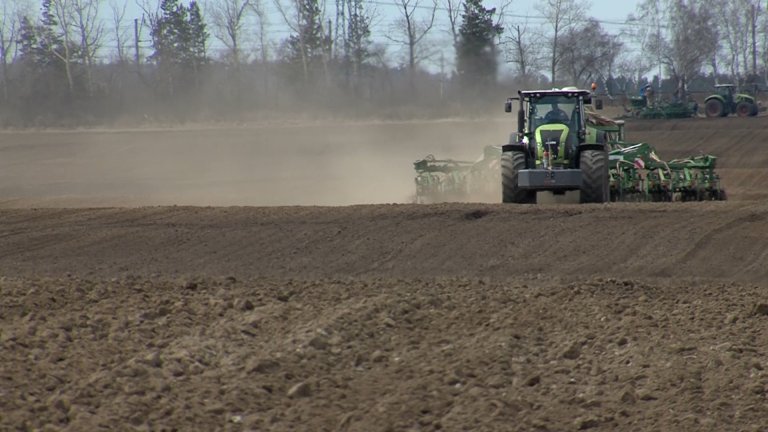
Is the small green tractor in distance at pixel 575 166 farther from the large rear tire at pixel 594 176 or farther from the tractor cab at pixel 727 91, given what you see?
the tractor cab at pixel 727 91

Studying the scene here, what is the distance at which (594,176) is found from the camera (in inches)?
682

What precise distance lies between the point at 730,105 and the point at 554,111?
32.6m

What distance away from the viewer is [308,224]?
14664 millimetres

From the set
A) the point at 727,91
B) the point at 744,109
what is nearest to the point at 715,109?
the point at 744,109

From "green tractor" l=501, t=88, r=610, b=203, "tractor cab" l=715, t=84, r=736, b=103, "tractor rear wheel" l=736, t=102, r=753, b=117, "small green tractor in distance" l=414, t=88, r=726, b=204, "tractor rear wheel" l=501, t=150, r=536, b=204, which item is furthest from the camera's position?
"tractor cab" l=715, t=84, r=736, b=103

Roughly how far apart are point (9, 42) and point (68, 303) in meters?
65.5

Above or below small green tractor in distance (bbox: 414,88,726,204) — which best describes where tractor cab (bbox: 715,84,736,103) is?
above

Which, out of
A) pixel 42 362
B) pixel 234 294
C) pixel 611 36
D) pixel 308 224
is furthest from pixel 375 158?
pixel 611 36

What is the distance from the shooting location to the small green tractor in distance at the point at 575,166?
1733 cm

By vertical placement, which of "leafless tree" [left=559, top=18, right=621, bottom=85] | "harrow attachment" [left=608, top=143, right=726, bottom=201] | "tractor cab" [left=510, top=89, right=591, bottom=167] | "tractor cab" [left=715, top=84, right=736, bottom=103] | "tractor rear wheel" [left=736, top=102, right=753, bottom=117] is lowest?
"harrow attachment" [left=608, top=143, right=726, bottom=201]

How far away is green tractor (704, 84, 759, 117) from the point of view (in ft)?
156

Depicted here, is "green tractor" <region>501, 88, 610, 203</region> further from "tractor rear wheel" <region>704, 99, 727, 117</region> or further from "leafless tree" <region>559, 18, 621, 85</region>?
"leafless tree" <region>559, 18, 621, 85</region>

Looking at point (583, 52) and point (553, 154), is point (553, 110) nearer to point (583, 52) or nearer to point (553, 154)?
point (553, 154)

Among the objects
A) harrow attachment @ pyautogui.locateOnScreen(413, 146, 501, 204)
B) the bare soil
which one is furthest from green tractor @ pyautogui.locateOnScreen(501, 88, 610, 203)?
harrow attachment @ pyautogui.locateOnScreen(413, 146, 501, 204)
